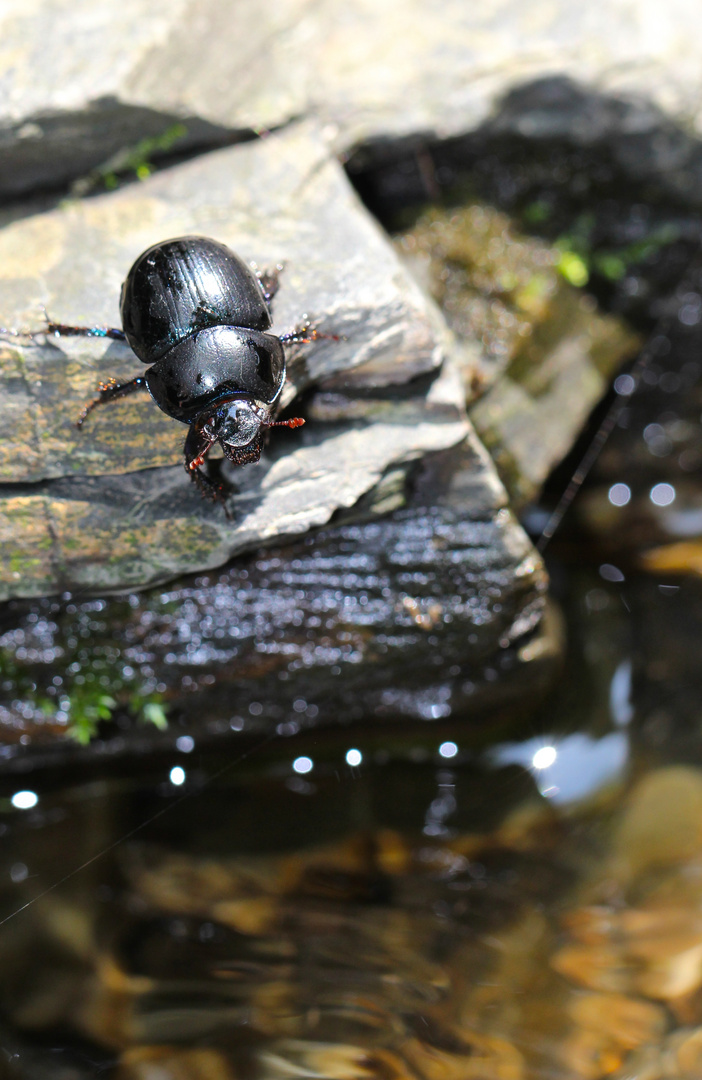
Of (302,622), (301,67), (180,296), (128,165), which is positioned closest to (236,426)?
(180,296)

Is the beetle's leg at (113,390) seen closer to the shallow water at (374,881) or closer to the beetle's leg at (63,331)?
the beetle's leg at (63,331)

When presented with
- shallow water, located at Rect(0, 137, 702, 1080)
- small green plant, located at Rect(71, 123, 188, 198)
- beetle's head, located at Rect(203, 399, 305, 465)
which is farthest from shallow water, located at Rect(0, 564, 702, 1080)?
small green plant, located at Rect(71, 123, 188, 198)

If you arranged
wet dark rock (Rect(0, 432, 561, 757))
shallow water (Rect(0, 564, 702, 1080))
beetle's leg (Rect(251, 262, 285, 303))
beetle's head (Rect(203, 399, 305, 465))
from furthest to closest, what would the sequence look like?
wet dark rock (Rect(0, 432, 561, 757)) < shallow water (Rect(0, 564, 702, 1080)) < beetle's leg (Rect(251, 262, 285, 303)) < beetle's head (Rect(203, 399, 305, 465))

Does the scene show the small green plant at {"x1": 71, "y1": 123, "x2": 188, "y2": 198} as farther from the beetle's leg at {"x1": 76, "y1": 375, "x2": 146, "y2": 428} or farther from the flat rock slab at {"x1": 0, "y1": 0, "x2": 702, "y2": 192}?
the beetle's leg at {"x1": 76, "y1": 375, "x2": 146, "y2": 428}

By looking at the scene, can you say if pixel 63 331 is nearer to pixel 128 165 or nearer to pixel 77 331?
pixel 77 331

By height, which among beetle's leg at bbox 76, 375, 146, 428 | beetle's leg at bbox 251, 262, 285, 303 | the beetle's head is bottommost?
the beetle's head

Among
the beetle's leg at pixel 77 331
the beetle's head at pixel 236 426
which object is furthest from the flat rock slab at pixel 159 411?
the beetle's head at pixel 236 426

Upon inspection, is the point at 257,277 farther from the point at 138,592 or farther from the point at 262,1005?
the point at 262,1005
